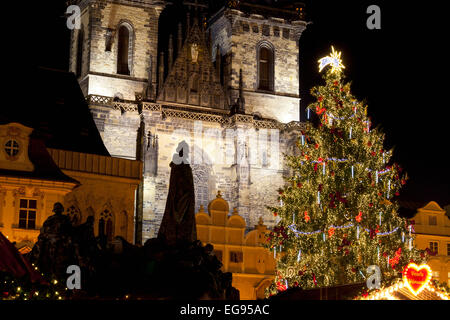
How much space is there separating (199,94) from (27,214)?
2046 centimetres

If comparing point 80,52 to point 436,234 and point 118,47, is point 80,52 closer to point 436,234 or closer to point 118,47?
point 118,47

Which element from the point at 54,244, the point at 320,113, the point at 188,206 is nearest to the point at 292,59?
the point at 320,113

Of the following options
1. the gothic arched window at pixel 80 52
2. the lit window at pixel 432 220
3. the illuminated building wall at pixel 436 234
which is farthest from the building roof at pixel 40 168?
the lit window at pixel 432 220

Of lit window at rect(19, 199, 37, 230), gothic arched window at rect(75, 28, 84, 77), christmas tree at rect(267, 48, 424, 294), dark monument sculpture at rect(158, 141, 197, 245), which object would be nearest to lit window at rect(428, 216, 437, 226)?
christmas tree at rect(267, 48, 424, 294)

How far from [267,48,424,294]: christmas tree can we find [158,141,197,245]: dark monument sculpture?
765 centimetres

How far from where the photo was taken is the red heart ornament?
21.8 m

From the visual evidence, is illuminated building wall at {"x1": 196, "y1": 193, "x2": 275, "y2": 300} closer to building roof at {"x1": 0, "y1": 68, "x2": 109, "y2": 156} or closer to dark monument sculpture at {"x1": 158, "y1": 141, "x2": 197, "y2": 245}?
building roof at {"x1": 0, "y1": 68, "x2": 109, "y2": 156}

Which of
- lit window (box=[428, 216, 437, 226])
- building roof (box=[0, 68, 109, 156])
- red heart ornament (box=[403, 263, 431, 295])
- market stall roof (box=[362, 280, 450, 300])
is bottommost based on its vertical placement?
market stall roof (box=[362, 280, 450, 300])

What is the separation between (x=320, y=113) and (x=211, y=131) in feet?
55.6

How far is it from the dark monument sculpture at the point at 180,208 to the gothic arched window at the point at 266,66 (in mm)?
28044

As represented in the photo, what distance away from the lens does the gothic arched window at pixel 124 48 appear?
52.5 metres

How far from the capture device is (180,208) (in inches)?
1054

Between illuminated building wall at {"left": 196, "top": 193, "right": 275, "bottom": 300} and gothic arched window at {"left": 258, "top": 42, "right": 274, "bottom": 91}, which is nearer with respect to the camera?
illuminated building wall at {"left": 196, "top": 193, "right": 275, "bottom": 300}
